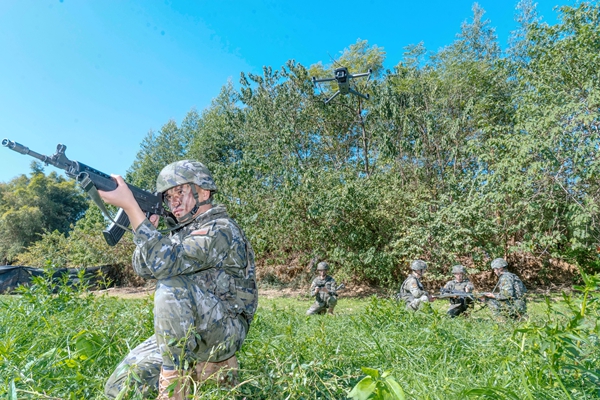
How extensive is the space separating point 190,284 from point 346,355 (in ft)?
5.34

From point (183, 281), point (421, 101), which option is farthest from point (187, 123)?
point (183, 281)

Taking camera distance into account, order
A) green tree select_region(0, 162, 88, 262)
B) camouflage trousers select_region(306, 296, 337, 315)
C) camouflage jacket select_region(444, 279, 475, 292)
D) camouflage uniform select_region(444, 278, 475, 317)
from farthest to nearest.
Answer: green tree select_region(0, 162, 88, 262) < camouflage trousers select_region(306, 296, 337, 315) < camouflage jacket select_region(444, 279, 475, 292) < camouflage uniform select_region(444, 278, 475, 317)

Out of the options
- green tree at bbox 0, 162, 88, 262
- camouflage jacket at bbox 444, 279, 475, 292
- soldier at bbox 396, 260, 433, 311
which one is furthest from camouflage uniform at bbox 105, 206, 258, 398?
green tree at bbox 0, 162, 88, 262

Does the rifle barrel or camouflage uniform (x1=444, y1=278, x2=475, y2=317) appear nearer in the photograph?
the rifle barrel

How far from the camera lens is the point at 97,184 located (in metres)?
2.48

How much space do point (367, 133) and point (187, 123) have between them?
21739 mm

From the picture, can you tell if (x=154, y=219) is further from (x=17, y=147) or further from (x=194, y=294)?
(x=17, y=147)

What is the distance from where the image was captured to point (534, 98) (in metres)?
11.0

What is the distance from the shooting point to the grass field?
2025mm

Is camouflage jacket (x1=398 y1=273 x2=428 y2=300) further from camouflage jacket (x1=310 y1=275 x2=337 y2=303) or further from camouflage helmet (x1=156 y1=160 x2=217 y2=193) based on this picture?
camouflage helmet (x1=156 y1=160 x2=217 y2=193)

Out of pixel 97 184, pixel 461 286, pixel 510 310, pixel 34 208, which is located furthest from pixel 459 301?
pixel 34 208

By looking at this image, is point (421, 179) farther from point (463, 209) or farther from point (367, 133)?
point (367, 133)

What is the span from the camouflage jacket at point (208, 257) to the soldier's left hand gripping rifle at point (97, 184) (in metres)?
0.33

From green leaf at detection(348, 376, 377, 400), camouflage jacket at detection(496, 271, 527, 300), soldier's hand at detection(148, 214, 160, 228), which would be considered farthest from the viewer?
camouflage jacket at detection(496, 271, 527, 300)
